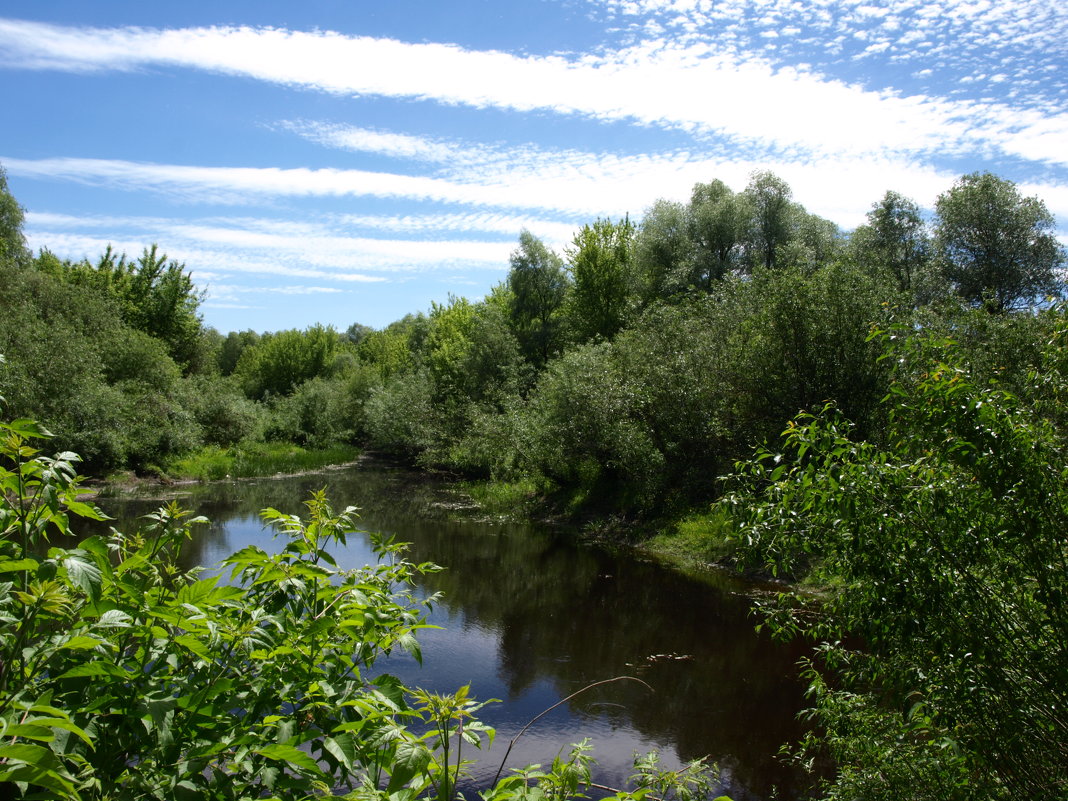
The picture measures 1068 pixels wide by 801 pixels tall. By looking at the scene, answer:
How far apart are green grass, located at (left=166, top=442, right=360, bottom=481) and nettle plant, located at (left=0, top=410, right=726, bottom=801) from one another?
31434 mm

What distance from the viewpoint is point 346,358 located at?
6419cm

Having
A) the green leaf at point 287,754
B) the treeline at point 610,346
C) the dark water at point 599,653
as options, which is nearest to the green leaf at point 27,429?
the green leaf at point 287,754

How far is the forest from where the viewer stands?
392cm

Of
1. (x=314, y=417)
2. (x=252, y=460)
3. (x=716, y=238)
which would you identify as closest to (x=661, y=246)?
(x=716, y=238)

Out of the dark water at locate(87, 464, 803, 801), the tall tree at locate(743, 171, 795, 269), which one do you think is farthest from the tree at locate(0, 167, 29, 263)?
the tall tree at locate(743, 171, 795, 269)

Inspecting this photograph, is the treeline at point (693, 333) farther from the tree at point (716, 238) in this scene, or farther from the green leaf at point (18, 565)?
the green leaf at point (18, 565)

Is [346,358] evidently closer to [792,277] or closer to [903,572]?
[792,277]

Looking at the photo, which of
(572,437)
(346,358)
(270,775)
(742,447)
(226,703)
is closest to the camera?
(270,775)

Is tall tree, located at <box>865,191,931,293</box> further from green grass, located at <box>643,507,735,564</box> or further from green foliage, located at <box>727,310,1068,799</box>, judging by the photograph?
green foliage, located at <box>727,310,1068,799</box>

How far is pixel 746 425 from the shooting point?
1902 centimetres

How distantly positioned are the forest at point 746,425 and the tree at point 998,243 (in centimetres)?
11

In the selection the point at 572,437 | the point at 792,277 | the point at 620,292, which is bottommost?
the point at 572,437

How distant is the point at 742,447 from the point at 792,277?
189 inches

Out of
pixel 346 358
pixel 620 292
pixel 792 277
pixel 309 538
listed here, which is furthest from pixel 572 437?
pixel 346 358
